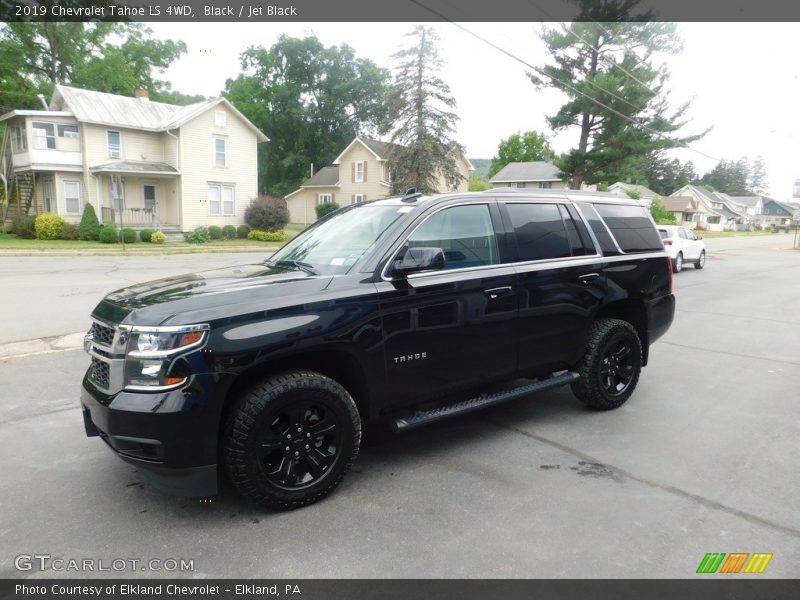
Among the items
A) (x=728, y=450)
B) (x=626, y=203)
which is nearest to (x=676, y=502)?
(x=728, y=450)

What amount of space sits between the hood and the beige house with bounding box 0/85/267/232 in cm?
2848

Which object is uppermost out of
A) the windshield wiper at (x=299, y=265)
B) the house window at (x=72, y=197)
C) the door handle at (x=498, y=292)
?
the house window at (x=72, y=197)

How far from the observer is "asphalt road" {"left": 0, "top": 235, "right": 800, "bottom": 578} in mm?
2918

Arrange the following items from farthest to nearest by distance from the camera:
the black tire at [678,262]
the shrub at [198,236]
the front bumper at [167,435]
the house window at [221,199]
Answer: the house window at [221,199] < the shrub at [198,236] < the black tire at [678,262] < the front bumper at [167,435]

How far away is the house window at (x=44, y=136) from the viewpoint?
29.4m

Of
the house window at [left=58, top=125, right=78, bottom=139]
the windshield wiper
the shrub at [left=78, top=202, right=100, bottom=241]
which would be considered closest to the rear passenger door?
the windshield wiper

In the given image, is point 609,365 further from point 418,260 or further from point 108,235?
point 108,235

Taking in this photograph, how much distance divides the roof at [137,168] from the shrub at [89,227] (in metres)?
3.10

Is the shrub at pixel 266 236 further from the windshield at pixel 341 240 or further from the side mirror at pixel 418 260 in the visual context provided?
the side mirror at pixel 418 260

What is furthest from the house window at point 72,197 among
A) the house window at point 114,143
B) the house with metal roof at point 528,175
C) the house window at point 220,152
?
the house with metal roof at point 528,175

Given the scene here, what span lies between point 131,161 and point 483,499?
33.8 metres

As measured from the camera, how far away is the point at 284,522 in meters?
3.24

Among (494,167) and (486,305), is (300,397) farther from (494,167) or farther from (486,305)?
(494,167)
